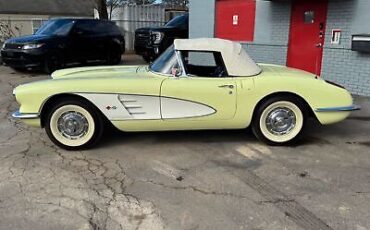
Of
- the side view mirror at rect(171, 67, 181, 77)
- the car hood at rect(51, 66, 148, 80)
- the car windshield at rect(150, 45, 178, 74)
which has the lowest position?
the car hood at rect(51, 66, 148, 80)

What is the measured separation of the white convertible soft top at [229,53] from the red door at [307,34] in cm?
431

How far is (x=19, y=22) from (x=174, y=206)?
26.4 m

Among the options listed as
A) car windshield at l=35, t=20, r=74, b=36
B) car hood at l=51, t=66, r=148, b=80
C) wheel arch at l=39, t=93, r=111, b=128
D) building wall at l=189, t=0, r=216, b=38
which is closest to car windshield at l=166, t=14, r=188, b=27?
building wall at l=189, t=0, r=216, b=38

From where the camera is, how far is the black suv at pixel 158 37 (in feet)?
43.3

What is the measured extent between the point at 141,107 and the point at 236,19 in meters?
6.72

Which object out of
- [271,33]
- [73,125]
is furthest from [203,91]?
[271,33]

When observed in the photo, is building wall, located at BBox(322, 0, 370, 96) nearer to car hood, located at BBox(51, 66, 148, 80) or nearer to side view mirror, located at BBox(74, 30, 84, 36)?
car hood, located at BBox(51, 66, 148, 80)

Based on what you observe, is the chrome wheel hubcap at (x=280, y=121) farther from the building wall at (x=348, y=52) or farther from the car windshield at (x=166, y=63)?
the building wall at (x=348, y=52)

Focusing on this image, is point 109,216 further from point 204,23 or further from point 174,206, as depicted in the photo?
point 204,23

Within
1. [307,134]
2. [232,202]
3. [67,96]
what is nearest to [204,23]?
[307,134]

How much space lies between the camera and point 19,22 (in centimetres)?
2652

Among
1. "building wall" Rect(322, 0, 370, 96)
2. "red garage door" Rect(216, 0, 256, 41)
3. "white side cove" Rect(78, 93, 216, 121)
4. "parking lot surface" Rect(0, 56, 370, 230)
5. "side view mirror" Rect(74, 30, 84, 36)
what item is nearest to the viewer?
"parking lot surface" Rect(0, 56, 370, 230)

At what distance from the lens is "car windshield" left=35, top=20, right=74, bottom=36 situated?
41.2 ft

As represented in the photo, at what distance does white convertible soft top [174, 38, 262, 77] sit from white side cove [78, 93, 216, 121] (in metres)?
0.64
